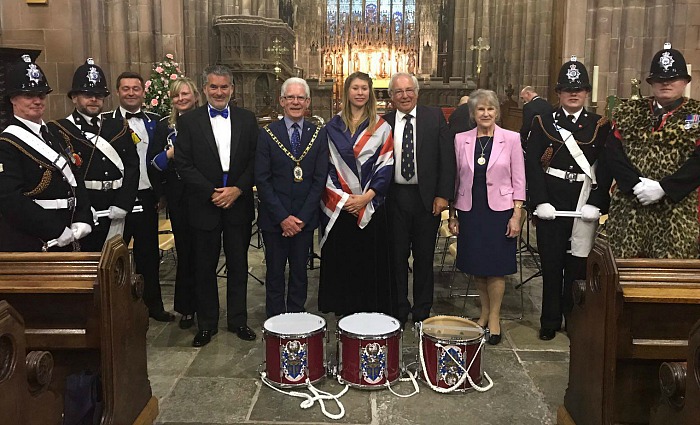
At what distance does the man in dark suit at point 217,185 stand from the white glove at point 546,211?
1.88 meters

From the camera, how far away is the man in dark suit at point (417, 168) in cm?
413

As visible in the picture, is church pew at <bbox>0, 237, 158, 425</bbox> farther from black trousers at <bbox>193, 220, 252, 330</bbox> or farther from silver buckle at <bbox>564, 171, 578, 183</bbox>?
silver buckle at <bbox>564, 171, 578, 183</bbox>

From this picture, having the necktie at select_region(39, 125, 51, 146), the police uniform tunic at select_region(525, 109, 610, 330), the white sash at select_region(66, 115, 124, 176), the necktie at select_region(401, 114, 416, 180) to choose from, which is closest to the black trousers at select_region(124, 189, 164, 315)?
the white sash at select_region(66, 115, 124, 176)

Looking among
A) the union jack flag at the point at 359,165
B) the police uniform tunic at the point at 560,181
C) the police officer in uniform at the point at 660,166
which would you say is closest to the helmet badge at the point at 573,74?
the police uniform tunic at the point at 560,181

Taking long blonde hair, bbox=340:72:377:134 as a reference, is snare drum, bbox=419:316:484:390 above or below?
below

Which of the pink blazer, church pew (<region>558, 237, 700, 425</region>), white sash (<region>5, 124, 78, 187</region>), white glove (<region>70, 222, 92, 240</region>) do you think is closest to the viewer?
church pew (<region>558, 237, 700, 425</region>)

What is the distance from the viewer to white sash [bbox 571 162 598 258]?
3992 mm

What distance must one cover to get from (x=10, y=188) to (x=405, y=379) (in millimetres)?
2357

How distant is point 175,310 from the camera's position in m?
4.51

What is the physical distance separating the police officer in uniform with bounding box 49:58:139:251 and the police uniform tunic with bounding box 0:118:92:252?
0.38 metres

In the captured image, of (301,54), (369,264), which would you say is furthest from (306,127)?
(301,54)

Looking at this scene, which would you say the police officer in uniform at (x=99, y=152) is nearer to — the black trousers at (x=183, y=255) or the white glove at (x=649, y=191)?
the black trousers at (x=183, y=255)

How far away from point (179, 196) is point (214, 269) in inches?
22.4

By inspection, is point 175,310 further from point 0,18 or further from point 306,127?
point 0,18
